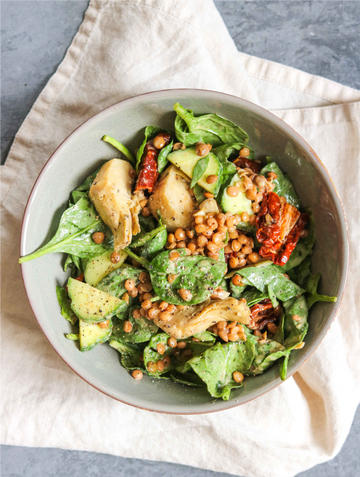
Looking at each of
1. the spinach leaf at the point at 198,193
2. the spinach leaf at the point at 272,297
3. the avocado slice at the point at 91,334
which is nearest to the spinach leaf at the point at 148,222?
the spinach leaf at the point at 198,193

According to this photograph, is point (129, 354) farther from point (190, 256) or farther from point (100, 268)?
point (190, 256)

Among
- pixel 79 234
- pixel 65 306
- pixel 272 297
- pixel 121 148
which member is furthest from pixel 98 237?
pixel 272 297

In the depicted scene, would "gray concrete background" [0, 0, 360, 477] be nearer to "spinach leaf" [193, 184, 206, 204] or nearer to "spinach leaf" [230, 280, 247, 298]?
"spinach leaf" [193, 184, 206, 204]

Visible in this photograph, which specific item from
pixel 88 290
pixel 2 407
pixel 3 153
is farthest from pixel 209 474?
pixel 3 153

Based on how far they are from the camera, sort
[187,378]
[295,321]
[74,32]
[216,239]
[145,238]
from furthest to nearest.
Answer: [74,32] < [187,378] < [295,321] < [145,238] < [216,239]

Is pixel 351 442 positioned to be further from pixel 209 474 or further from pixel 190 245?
pixel 190 245
